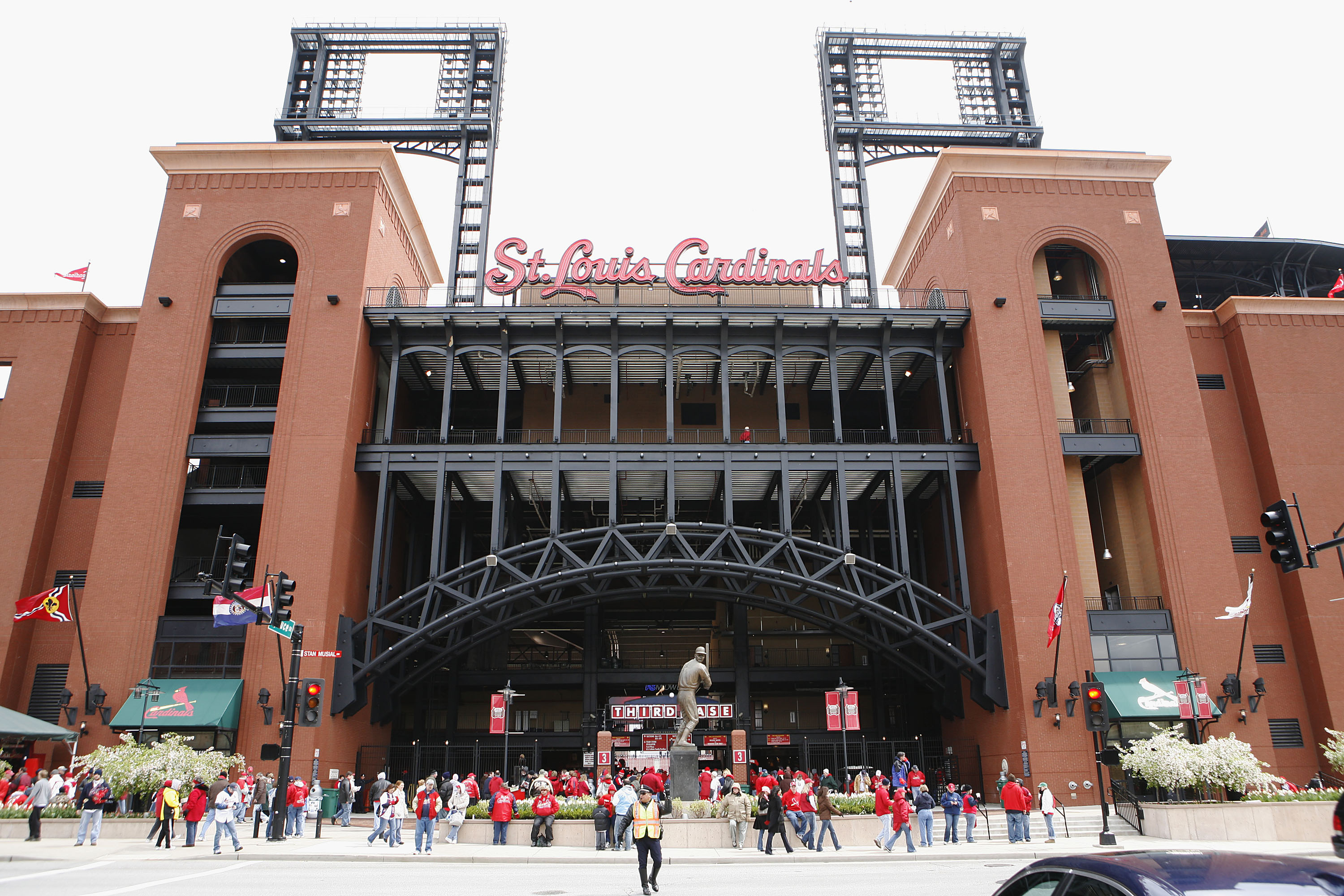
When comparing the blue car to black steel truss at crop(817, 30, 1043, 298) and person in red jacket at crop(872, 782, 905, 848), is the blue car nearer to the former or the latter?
person in red jacket at crop(872, 782, 905, 848)

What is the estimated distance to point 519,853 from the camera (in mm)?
21766

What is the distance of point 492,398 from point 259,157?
15103 mm

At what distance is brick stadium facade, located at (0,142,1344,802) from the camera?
34000 mm

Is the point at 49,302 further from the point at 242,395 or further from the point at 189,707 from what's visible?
the point at 189,707

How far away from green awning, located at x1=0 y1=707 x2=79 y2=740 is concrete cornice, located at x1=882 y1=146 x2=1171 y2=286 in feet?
128

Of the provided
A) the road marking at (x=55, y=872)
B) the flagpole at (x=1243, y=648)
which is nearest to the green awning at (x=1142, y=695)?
the flagpole at (x=1243, y=648)

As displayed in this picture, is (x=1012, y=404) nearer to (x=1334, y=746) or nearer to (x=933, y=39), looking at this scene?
(x=1334, y=746)

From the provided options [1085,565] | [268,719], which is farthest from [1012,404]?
[268,719]

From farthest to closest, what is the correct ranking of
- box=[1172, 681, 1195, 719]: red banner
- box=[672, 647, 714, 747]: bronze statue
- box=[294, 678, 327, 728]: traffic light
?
1. box=[1172, 681, 1195, 719]: red banner
2. box=[672, 647, 714, 747]: bronze statue
3. box=[294, 678, 327, 728]: traffic light

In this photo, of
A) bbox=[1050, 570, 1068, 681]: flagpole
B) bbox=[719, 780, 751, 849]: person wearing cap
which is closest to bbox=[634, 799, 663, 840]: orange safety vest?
bbox=[719, 780, 751, 849]: person wearing cap

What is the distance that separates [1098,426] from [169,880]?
36.3 meters

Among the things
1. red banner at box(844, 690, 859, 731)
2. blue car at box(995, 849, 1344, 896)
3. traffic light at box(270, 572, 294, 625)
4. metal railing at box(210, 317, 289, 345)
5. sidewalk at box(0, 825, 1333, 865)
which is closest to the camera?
blue car at box(995, 849, 1344, 896)

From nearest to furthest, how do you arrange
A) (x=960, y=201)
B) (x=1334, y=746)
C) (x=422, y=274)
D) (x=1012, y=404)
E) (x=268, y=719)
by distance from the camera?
1. (x=1334, y=746)
2. (x=268, y=719)
3. (x=1012, y=404)
4. (x=960, y=201)
5. (x=422, y=274)

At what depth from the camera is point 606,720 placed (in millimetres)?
40719
